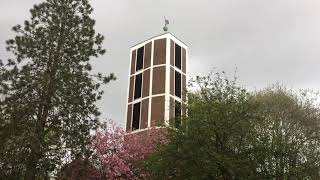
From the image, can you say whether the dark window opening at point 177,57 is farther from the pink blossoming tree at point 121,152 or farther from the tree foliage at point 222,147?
the tree foliage at point 222,147

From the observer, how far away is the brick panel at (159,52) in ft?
218

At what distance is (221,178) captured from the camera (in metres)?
25.8

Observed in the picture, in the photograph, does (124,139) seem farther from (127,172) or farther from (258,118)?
(258,118)

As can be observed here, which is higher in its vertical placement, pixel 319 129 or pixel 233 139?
pixel 319 129

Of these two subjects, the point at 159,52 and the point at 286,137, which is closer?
the point at 286,137

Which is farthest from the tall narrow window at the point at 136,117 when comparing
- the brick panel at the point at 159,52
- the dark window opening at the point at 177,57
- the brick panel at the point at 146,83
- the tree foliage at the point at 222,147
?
the tree foliage at the point at 222,147

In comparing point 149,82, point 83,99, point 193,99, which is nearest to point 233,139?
point 193,99

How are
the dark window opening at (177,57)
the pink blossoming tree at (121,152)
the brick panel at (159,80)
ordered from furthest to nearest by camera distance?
the dark window opening at (177,57)
the brick panel at (159,80)
the pink blossoming tree at (121,152)

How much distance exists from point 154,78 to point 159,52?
3995 millimetres

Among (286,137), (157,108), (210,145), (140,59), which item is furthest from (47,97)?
(140,59)

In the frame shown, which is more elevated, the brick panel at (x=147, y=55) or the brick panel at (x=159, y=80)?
the brick panel at (x=147, y=55)

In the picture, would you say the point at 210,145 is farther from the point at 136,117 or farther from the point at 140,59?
the point at 140,59

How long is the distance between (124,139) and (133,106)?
24.8 meters

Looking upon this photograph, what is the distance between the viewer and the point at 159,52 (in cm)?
6706
